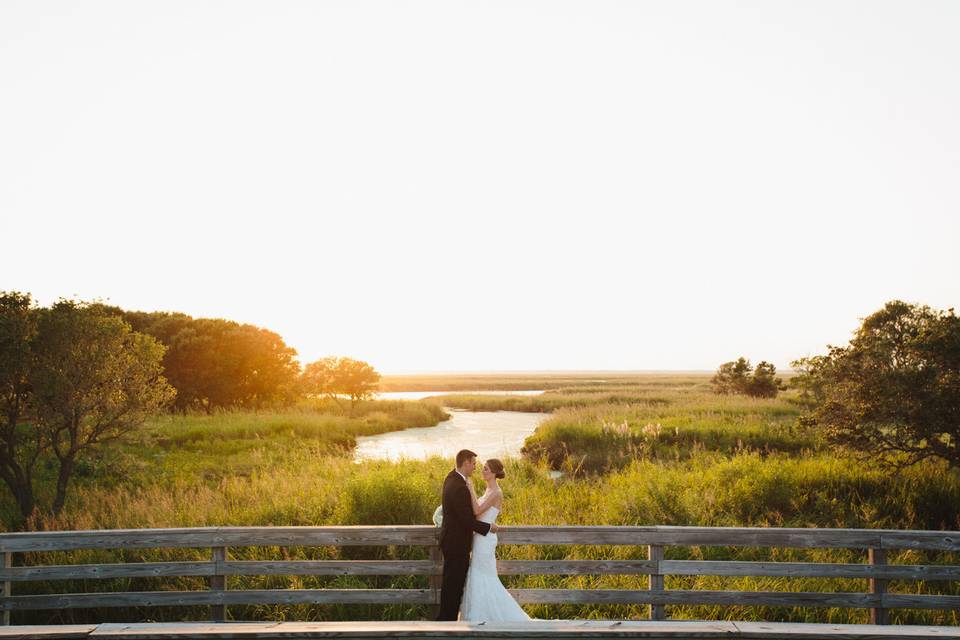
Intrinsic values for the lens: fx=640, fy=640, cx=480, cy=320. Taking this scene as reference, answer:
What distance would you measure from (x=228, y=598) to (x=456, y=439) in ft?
83.9

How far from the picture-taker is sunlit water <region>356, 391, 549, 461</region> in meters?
25.9

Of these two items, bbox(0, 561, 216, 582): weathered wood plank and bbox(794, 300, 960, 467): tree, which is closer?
bbox(0, 561, 216, 582): weathered wood plank

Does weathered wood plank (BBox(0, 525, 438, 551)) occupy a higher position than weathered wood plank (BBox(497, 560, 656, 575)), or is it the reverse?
weathered wood plank (BBox(0, 525, 438, 551))

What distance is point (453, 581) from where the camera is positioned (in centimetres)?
700

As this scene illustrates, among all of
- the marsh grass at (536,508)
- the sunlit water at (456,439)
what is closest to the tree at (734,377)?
the sunlit water at (456,439)

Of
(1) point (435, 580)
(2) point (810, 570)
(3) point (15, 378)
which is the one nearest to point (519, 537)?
(1) point (435, 580)

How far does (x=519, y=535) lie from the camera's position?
7.29m

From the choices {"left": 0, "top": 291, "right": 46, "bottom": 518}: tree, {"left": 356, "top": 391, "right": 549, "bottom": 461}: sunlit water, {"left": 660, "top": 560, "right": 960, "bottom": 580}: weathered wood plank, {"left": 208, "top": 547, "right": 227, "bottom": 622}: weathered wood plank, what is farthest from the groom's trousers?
{"left": 356, "top": 391, "right": 549, "bottom": 461}: sunlit water

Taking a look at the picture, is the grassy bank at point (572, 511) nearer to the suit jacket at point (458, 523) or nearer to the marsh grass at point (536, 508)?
the marsh grass at point (536, 508)

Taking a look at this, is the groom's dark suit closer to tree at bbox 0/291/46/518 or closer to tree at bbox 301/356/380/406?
tree at bbox 0/291/46/518

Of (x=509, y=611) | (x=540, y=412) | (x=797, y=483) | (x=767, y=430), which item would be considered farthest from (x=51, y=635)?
(x=540, y=412)

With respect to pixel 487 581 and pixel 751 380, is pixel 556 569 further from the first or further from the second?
pixel 751 380

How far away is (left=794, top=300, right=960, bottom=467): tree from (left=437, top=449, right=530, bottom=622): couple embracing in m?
10.9

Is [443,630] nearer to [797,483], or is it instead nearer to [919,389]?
[797,483]
